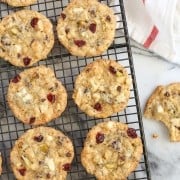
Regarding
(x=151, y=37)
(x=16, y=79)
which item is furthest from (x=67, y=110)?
(x=151, y=37)

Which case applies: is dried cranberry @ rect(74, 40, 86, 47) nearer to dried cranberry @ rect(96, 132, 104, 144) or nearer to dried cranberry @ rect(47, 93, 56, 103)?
dried cranberry @ rect(47, 93, 56, 103)

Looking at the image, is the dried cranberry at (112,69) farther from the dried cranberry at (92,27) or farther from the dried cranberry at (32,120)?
the dried cranberry at (32,120)

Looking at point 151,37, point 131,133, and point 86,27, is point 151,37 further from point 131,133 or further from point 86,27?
point 131,133

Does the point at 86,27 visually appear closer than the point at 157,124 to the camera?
Yes

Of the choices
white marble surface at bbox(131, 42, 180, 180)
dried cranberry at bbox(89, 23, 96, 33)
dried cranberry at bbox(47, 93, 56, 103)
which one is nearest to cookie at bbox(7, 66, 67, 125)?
dried cranberry at bbox(47, 93, 56, 103)

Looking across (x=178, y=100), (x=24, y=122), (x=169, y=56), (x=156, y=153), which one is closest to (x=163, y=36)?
(x=169, y=56)

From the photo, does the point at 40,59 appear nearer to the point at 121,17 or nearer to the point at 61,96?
the point at 61,96
